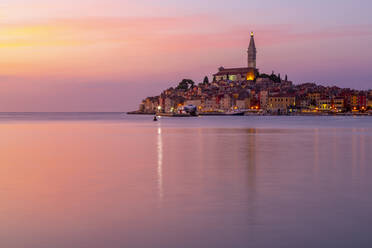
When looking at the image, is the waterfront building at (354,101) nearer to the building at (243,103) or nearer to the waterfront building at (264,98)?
the waterfront building at (264,98)

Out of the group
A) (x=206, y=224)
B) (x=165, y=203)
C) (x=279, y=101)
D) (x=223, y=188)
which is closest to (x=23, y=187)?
(x=165, y=203)

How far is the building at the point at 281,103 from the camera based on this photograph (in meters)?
177

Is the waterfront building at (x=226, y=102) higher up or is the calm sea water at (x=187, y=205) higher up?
the waterfront building at (x=226, y=102)

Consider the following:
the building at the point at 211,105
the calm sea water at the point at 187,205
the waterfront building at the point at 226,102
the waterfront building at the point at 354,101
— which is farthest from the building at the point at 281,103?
the calm sea water at the point at 187,205

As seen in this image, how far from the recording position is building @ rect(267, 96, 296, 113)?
17675cm

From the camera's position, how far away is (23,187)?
484 inches

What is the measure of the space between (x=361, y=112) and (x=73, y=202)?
17328 centimetres

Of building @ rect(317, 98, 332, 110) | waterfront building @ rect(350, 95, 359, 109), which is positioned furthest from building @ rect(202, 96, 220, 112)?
waterfront building @ rect(350, 95, 359, 109)

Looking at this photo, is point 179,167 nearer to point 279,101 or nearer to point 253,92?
point 279,101

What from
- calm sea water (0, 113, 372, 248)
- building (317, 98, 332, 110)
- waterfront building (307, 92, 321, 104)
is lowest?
calm sea water (0, 113, 372, 248)

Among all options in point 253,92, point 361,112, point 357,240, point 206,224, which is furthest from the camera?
point 253,92

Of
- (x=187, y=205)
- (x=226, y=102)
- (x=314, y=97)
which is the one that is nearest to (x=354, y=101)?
(x=314, y=97)

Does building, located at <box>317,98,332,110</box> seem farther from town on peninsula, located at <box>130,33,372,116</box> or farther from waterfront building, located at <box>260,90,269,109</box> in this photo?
waterfront building, located at <box>260,90,269,109</box>

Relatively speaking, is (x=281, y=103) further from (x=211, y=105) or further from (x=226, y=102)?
(x=211, y=105)
